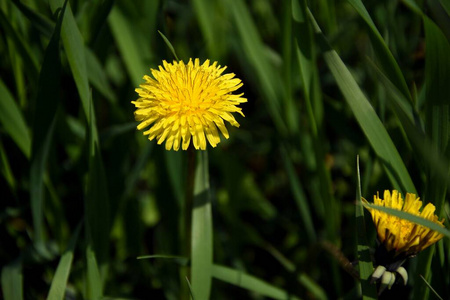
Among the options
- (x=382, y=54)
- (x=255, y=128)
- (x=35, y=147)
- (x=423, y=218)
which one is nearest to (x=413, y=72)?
(x=255, y=128)

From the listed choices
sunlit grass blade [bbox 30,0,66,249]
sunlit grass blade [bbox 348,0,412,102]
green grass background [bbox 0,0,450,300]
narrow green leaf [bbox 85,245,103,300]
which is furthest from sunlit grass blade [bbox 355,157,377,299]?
sunlit grass blade [bbox 30,0,66,249]

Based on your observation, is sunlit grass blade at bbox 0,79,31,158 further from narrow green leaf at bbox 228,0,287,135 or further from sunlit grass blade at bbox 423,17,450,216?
sunlit grass blade at bbox 423,17,450,216

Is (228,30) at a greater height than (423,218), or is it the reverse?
(228,30)

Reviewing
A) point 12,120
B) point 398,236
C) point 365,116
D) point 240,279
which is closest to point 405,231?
point 398,236

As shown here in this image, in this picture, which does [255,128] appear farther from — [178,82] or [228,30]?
[178,82]

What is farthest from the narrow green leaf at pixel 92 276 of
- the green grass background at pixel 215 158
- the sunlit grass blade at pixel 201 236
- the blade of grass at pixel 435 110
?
the blade of grass at pixel 435 110
